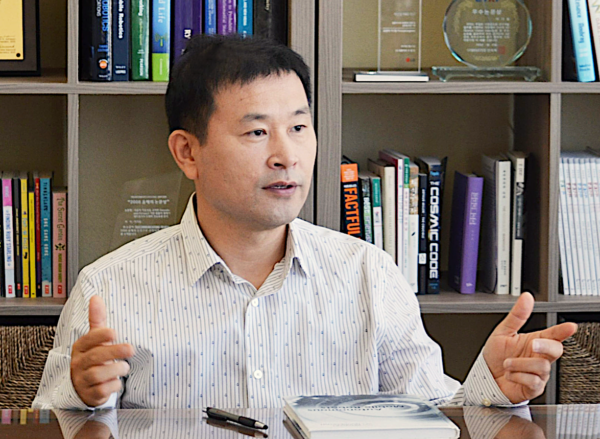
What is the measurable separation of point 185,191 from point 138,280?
50cm

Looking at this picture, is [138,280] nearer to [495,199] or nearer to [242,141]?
[242,141]

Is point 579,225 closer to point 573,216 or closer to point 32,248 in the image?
point 573,216

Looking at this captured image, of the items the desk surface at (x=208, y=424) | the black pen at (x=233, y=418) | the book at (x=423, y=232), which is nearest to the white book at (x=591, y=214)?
the book at (x=423, y=232)

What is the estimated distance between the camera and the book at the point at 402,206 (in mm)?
1898

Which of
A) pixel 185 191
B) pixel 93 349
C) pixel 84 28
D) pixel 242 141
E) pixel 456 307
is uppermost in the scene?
pixel 84 28

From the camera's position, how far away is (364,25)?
1894mm

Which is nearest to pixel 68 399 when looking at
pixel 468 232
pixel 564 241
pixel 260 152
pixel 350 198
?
pixel 260 152

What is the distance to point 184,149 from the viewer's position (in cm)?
149

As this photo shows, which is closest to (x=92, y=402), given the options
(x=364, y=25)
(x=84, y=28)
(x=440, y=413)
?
(x=440, y=413)

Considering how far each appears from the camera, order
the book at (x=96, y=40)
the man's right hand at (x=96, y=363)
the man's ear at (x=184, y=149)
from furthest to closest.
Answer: the book at (x=96, y=40) < the man's ear at (x=184, y=149) < the man's right hand at (x=96, y=363)

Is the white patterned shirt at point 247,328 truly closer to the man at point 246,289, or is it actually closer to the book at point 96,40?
the man at point 246,289

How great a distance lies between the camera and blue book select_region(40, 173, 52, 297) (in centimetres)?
186

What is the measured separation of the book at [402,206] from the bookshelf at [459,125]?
0.12m

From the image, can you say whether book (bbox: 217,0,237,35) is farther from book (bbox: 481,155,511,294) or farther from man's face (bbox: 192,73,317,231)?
book (bbox: 481,155,511,294)
